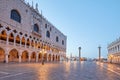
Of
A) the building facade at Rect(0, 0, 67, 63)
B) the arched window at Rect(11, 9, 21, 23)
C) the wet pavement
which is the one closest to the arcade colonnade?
the building facade at Rect(0, 0, 67, 63)

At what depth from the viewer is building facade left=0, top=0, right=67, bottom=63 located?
43594 mm

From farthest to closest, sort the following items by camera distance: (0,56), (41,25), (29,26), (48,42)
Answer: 1. (48,42)
2. (41,25)
3. (29,26)
4. (0,56)

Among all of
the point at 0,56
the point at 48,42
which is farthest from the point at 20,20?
the point at 48,42

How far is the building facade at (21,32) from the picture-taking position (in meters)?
43.6

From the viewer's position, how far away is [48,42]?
77.7m

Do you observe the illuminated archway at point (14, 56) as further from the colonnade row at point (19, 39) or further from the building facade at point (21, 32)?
the colonnade row at point (19, 39)

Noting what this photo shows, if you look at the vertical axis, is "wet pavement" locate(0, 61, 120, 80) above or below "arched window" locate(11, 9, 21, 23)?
below

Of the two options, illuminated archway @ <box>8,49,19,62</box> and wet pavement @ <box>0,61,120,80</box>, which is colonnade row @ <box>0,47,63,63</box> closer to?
illuminated archway @ <box>8,49,19,62</box>

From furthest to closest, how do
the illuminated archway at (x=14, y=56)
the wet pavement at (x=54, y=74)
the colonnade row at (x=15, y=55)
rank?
the illuminated archway at (x=14, y=56), the colonnade row at (x=15, y=55), the wet pavement at (x=54, y=74)

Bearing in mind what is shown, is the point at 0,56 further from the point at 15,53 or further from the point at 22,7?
the point at 22,7

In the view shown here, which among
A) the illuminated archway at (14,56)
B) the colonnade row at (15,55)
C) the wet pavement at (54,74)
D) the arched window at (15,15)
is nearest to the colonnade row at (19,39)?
the colonnade row at (15,55)

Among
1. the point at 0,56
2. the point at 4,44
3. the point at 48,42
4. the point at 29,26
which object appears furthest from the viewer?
the point at 48,42

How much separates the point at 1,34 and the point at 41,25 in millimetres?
25191

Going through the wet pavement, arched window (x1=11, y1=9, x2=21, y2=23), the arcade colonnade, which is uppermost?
arched window (x1=11, y1=9, x2=21, y2=23)
